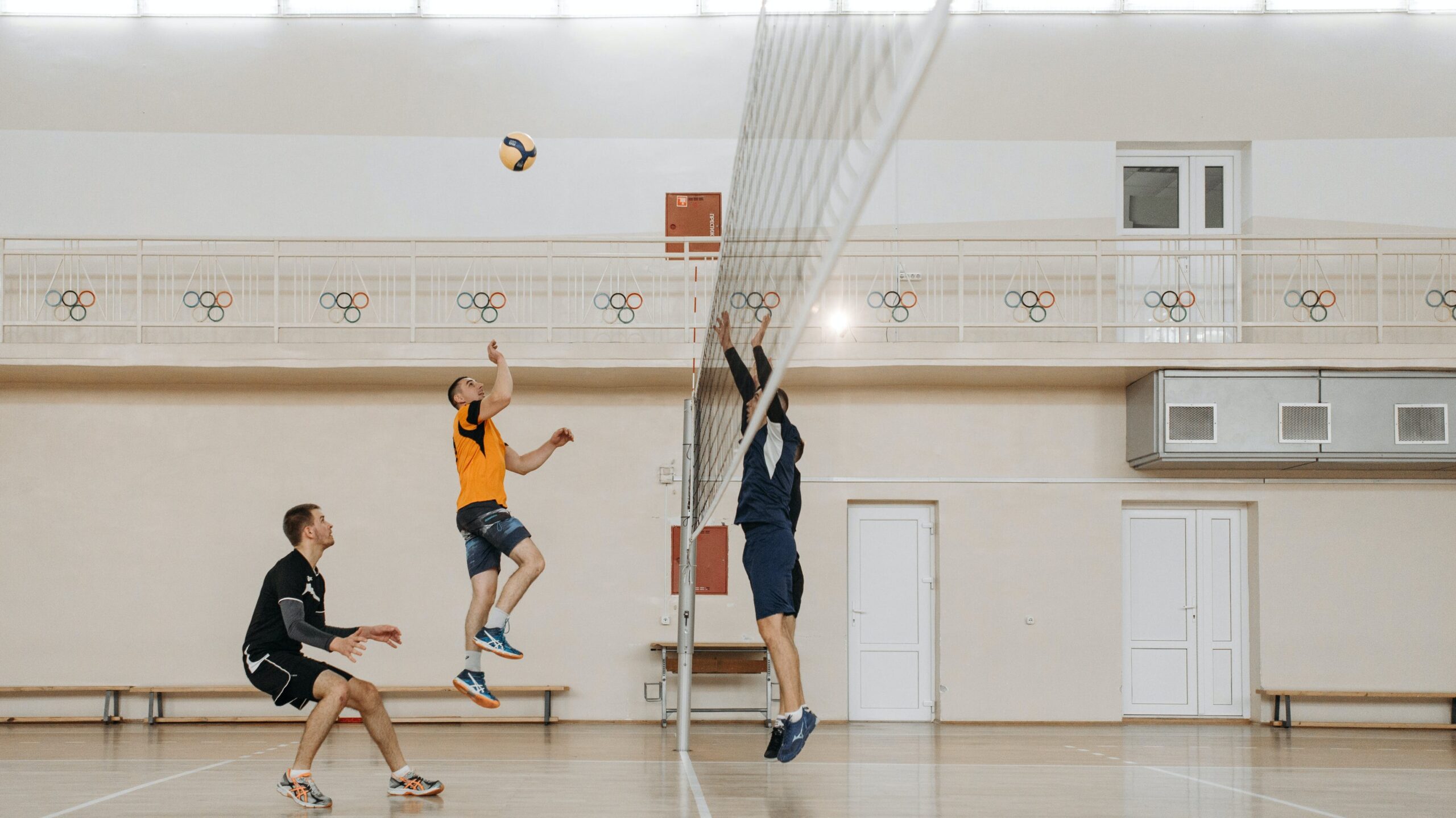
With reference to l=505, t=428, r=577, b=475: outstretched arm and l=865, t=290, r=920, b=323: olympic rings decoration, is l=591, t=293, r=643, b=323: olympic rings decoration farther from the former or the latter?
l=505, t=428, r=577, b=475: outstretched arm

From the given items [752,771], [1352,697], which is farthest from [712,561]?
[1352,697]

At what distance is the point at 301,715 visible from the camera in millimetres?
11031

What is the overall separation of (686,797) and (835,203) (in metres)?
4.28

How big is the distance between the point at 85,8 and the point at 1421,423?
14174mm

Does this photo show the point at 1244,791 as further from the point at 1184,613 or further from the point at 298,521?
the point at 1184,613

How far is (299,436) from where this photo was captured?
11406 mm

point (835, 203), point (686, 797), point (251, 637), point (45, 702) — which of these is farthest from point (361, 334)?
point (686, 797)

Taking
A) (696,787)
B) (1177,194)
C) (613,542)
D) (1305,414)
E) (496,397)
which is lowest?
(696,787)

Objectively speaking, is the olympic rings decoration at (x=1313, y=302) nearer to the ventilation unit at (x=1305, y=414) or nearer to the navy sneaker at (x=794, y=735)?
the ventilation unit at (x=1305, y=414)

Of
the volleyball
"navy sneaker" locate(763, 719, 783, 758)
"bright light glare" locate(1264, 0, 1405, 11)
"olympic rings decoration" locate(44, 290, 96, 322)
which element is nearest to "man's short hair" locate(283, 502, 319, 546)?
"navy sneaker" locate(763, 719, 783, 758)

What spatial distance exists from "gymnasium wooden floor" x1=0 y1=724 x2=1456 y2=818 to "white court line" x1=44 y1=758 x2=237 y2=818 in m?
0.03

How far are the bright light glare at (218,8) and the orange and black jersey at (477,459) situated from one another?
8572 mm

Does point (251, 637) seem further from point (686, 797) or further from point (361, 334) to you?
point (361, 334)

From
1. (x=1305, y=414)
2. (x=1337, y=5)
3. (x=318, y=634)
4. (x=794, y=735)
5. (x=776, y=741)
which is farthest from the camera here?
(x=1337, y=5)
